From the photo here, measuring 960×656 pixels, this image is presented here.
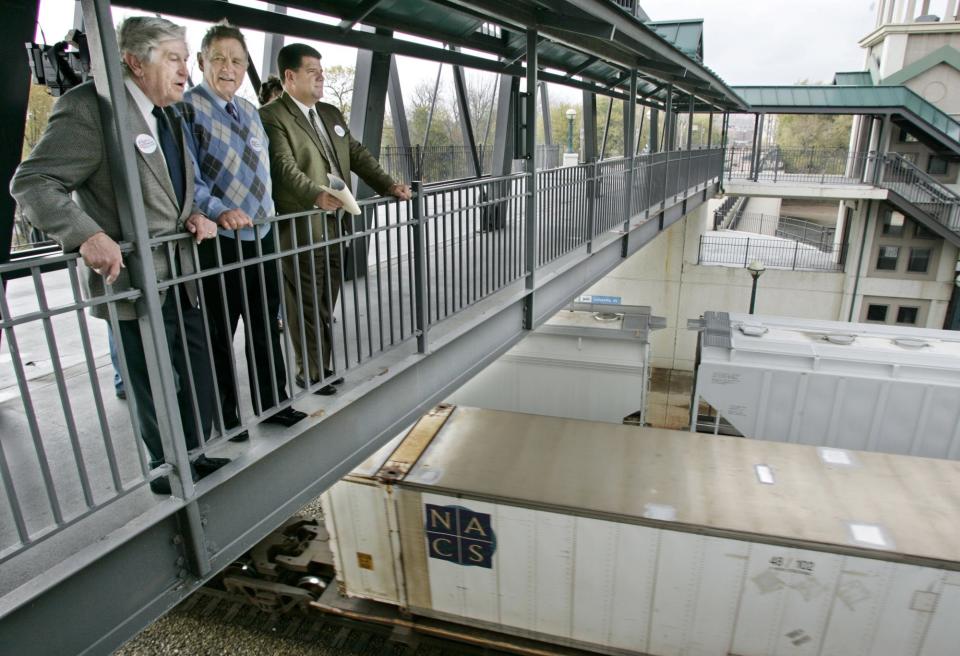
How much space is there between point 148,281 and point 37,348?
414cm

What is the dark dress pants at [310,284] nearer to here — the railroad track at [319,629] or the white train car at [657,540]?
the white train car at [657,540]

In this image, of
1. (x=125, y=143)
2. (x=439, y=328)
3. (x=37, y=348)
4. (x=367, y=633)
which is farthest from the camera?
(x=367, y=633)

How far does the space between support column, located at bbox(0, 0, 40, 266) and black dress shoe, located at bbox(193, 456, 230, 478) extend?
1404 millimetres

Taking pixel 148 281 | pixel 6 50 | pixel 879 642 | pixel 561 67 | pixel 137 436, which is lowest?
pixel 879 642

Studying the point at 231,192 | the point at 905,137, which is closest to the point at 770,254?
the point at 905,137

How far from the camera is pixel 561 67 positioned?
9117mm

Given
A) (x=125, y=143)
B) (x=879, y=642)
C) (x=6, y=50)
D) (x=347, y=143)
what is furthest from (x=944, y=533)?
(x=6, y=50)

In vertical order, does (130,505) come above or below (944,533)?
above

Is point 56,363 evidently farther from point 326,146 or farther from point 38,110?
point 38,110

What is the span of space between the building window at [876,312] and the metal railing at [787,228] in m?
Answer: 3.70

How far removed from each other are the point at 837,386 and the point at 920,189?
16270 millimetres

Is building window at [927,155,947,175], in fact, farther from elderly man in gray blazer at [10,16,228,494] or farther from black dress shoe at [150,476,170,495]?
black dress shoe at [150,476,170,495]

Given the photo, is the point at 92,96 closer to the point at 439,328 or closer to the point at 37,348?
the point at 439,328

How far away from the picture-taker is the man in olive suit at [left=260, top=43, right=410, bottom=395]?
3.14 meters
